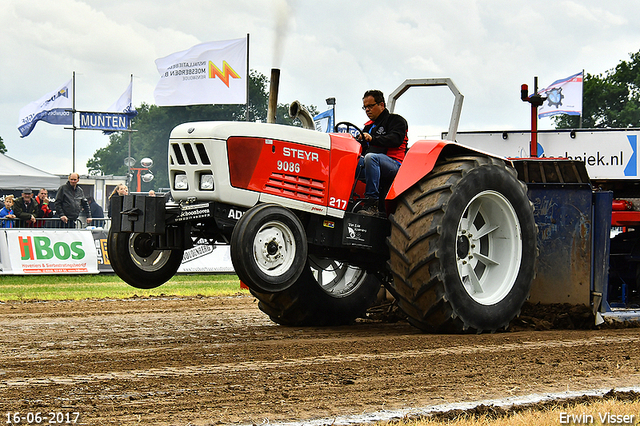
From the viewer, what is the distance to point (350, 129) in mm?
7191

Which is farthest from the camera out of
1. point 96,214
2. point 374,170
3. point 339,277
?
point 96,214

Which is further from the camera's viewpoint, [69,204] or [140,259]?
[69,204]

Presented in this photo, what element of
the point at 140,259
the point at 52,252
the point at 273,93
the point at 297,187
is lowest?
the point at 52,252

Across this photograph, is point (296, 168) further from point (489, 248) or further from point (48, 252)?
point (48, 252)

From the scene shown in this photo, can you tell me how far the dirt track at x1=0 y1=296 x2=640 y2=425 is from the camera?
384cm

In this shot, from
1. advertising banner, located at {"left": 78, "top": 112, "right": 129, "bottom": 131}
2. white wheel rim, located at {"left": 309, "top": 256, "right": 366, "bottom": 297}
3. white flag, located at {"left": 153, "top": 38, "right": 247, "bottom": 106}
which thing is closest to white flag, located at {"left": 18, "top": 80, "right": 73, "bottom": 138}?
advertising banner, located at {"left": 78, "top": 112, "right": 129, "bottom": 131}

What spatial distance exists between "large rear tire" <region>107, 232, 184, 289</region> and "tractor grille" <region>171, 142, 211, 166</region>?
719 mm

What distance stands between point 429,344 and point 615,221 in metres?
3.59

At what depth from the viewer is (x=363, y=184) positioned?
22.6 feet

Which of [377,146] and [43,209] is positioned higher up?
[377,146]

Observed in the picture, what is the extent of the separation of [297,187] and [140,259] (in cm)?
137

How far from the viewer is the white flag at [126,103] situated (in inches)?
1403

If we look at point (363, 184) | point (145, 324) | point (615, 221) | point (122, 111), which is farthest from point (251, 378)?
point (122, 111)

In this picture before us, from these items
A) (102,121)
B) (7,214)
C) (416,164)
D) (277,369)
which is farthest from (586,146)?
(102,121)
